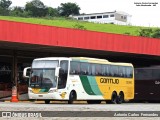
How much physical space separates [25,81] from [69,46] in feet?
40.3

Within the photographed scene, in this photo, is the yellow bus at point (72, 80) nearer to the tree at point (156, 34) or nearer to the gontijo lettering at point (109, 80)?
the gontijo lettering at point (109, 80)

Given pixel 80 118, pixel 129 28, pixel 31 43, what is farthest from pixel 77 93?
pixel 129 28

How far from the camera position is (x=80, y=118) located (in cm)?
1547

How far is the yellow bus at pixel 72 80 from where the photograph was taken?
29.7m

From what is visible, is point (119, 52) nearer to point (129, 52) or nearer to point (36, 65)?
point (129, 52)

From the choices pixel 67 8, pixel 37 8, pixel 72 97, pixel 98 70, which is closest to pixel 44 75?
pixel 72 97

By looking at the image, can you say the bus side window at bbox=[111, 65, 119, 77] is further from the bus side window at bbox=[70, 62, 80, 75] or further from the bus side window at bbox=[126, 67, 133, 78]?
the bus side window at bbox=[70, 62, 80, 75]

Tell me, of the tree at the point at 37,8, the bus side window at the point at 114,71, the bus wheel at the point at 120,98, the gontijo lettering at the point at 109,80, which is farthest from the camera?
the tree at the point at 37,8

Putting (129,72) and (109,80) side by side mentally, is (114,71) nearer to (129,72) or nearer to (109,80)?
(109,80)

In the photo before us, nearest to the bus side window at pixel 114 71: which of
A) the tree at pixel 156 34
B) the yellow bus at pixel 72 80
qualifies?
the yellow bus at pixel 72 80

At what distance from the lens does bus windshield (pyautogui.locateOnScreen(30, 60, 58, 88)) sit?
2980 cm

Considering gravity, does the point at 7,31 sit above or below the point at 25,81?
above

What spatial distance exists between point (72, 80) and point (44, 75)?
1721mm

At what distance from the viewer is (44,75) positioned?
30094mm
